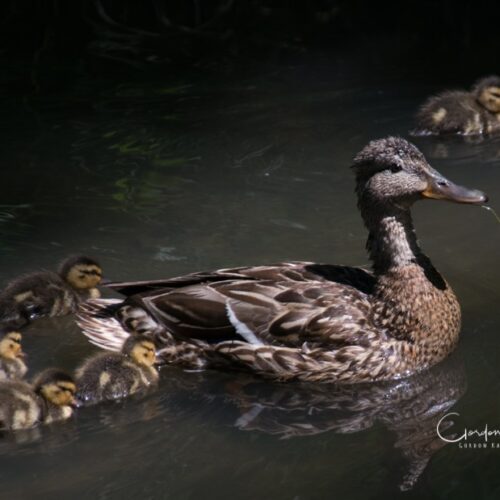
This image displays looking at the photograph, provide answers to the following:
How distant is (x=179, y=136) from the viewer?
28.5 feet

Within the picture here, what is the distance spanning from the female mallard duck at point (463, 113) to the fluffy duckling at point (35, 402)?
4.13 meters

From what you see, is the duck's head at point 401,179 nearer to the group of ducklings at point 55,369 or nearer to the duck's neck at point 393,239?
the duck's neck at point 393,239

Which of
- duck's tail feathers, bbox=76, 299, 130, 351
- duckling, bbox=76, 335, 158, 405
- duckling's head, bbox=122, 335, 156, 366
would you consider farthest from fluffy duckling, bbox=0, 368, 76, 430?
duck's tail feathers, bbox=76, 299, 130, 351

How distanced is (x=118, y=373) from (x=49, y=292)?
1009 millimetres

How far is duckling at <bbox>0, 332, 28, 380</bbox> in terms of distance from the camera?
221 inches

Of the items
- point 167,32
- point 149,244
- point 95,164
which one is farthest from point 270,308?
point 167,32

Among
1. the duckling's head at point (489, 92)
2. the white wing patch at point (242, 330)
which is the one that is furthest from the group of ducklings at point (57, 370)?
the duckling's head at point (489, 92)

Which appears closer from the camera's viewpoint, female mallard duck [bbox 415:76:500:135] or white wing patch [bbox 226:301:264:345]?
white wing patch [bbox 226:301:264:345]

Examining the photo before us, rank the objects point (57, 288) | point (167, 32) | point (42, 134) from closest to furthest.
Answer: point (57, 288) < point (42, 134) < point (167, 32)

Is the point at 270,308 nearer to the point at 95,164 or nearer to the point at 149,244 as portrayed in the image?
the point at 149,244

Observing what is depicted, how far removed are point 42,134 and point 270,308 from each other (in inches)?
145

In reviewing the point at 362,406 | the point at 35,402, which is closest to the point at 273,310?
the point at 362,406

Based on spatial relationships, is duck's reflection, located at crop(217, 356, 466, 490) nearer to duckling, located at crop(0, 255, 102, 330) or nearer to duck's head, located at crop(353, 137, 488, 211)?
duck's head, located at crop(353, 137, 488, 211)

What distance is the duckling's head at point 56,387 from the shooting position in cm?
527
